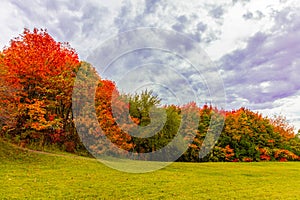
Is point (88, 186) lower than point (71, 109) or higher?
lower

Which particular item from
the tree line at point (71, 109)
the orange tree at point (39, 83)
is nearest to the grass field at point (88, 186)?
the tree line at point (71, 109)

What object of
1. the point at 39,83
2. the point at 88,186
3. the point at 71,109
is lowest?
the point at 88,186

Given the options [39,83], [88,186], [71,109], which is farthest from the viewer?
[71,109]

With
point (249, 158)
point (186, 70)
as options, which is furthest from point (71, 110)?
point (249, 158)

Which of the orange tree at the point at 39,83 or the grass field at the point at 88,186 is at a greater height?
the orange tree at the point at 39,83

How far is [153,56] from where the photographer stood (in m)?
14.8

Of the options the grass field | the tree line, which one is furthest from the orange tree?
the grass field

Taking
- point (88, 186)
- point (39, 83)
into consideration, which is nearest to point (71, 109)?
point (39, 83)

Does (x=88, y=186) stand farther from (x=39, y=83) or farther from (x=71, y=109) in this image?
(x=71, y=109)

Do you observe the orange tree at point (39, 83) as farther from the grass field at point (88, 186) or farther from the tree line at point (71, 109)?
the grass field at point (88, 186)

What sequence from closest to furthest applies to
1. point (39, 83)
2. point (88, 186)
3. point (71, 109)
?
point (88, 186), point (39, 83), point (71, 109)

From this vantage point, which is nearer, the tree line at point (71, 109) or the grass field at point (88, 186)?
the grass field at point (88, 186)

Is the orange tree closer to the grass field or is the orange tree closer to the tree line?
the tree line

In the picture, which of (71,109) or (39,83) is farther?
(71,109)
